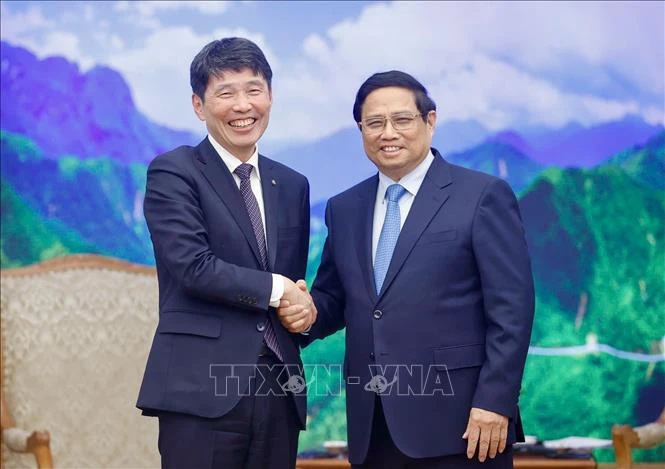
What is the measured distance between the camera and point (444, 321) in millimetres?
2367

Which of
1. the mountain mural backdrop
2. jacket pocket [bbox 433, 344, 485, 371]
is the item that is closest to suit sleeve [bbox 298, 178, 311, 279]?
jacket pocket [bbox 433, 344, 485, 371]

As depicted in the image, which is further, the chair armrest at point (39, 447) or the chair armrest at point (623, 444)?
the chair armrest at point (39, 447)

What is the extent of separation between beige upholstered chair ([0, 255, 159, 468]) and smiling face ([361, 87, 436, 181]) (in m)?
1.61

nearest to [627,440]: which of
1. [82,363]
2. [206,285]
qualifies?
[206,285]

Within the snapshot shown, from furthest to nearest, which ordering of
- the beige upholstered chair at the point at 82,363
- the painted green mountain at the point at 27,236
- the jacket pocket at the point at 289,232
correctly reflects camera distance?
the painted green mountain at the point at 27,236 < the beige upholstered chair at the point at 82,363 < the jacket pocket at the point at 289,232

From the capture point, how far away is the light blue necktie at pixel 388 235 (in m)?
2.46

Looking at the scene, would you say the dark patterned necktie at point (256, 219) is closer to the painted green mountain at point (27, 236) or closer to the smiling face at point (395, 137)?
the smiling face at point (395, 137)

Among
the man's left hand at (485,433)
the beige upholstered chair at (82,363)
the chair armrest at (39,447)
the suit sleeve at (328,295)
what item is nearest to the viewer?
the man's left hand at (485,433)

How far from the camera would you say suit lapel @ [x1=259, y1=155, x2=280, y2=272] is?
8.09ft

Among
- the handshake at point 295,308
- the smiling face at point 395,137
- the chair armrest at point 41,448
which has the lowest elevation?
the chair armrest at point 41,448

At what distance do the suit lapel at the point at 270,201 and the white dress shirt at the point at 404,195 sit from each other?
0.25 m

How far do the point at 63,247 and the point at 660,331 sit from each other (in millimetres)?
2516

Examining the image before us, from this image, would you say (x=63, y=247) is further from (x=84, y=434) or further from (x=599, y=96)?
(x=599, y=96)

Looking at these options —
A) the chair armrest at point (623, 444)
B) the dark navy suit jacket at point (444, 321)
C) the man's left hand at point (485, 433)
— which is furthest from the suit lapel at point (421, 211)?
the chair armrest at point (623, 444)
